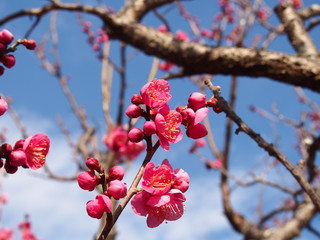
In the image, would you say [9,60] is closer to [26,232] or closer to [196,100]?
[196,100]

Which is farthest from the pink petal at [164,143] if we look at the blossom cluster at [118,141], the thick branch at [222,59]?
the blossom cluster at [118,141]

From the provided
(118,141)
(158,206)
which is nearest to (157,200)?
(158,206)

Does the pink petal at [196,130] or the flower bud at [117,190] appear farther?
the pink petal at [196,130]

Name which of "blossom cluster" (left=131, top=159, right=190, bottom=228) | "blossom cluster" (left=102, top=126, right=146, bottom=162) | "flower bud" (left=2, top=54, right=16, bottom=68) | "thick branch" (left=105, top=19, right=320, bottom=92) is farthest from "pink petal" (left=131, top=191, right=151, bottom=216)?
"blossom cluster" (left=102, top=126, right=146, bottom=162)

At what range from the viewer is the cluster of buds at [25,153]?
2.80 feet

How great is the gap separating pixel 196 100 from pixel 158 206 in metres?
0.29

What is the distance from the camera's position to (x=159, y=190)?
87 centimetres

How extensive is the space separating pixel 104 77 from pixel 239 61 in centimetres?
248

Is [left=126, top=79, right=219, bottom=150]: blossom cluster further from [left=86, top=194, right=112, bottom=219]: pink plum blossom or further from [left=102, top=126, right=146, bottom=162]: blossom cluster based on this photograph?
[left=102, top=126, right=146, bottom=162]: blossom cluster

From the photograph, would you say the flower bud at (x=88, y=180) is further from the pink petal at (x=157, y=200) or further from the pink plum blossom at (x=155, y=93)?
the pink plum blossom at (x=155, y=93)

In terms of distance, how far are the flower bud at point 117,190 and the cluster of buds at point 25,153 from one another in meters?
0.22

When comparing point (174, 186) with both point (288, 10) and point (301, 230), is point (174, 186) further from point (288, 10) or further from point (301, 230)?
point (301, 230)

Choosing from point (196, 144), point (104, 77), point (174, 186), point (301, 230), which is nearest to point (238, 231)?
point (301, 230)

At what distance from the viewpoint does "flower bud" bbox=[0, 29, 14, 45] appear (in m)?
0.97
